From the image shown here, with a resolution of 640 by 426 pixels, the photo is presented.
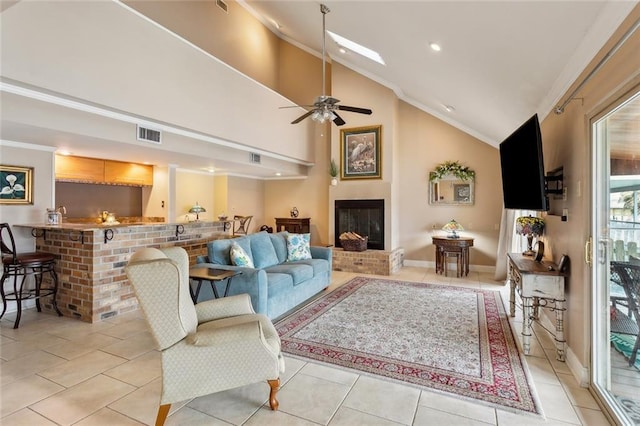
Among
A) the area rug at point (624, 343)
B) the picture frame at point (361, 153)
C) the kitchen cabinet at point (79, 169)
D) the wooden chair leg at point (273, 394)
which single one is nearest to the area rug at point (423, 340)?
the area rug at point (624, 343)

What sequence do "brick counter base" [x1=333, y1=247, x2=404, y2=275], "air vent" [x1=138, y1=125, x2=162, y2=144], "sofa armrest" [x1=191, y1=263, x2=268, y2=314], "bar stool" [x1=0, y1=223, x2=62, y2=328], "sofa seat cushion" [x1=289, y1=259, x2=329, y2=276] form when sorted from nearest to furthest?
"sofa armrest" [x1=191, y1=263, x2=268, y2=314]
"bar stool" [x1=0, y1=223, x2=62, y2=328]
"air vent" [x1=138, y1=125, x2=162, y2=144]
"sofa seat cushion" [x1=289, y1=259, x2=329, y2=276]
"brick counter base" [x1=333, y1=247, x2=404, y2=275]

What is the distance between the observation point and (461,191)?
645cm

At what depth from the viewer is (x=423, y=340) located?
3.10m

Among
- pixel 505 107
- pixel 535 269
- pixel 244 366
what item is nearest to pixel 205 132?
pixel 244 366

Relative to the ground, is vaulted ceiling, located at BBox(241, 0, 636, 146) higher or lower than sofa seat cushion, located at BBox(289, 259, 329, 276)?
higher

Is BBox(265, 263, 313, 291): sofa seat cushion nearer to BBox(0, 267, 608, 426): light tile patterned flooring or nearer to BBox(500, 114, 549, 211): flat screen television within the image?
BBox(0, 267, 608, 426): light tile patterned flooring

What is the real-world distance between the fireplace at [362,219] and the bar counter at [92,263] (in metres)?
3.95

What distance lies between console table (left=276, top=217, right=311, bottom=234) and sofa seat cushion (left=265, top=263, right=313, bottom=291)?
130 inches

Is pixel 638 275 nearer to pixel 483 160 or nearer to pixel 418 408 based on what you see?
pixel 418 408

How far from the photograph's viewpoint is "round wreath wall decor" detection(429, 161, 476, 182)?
20.7 feet

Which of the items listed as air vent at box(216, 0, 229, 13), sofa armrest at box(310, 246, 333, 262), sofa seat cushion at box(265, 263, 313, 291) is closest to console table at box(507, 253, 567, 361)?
sofa seat cushion at box(265, 263, 313, 291)

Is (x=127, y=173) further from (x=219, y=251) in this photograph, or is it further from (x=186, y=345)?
(x=186, y=345)

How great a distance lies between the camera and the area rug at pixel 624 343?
1944 mm

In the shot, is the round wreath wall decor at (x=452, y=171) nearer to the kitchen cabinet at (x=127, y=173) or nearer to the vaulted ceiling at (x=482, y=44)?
the vaulted ceiling at (x=482, y=44)
